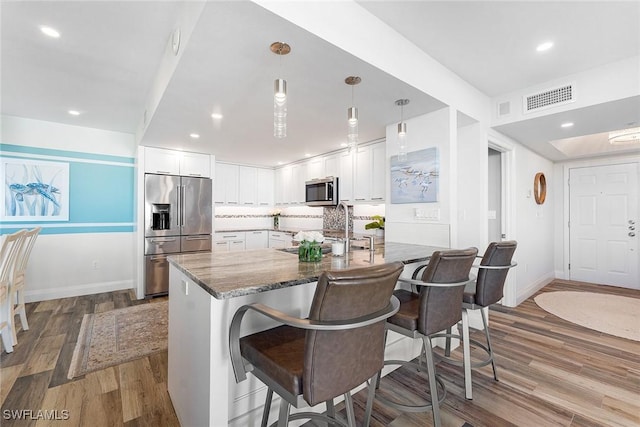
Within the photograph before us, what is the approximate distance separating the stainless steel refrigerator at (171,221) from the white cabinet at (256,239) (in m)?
1.12

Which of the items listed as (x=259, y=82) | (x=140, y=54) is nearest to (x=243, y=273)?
(x=259, y=82)

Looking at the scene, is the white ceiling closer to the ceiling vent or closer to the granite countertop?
the ceiling vent

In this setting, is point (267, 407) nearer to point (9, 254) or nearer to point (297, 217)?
point (9, 254)

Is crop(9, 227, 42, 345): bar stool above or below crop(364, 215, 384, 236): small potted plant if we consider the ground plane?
below

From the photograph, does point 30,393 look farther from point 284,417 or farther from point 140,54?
point 140,54

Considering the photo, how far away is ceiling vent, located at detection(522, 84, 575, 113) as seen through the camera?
107 inches

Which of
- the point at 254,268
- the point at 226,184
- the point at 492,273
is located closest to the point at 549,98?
the point at 492,273

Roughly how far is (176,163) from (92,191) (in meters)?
1.29

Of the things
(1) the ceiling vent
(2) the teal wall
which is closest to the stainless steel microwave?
(1) the ceiling vent

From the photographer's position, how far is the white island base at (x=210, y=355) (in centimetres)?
129

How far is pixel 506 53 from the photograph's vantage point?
235 centimetres

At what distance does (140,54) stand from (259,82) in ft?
3.59

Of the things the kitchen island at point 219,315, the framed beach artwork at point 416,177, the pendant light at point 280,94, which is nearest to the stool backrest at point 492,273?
the kitchen island at point 219,315

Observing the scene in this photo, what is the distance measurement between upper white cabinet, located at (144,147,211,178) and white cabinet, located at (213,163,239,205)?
774 millimetres
